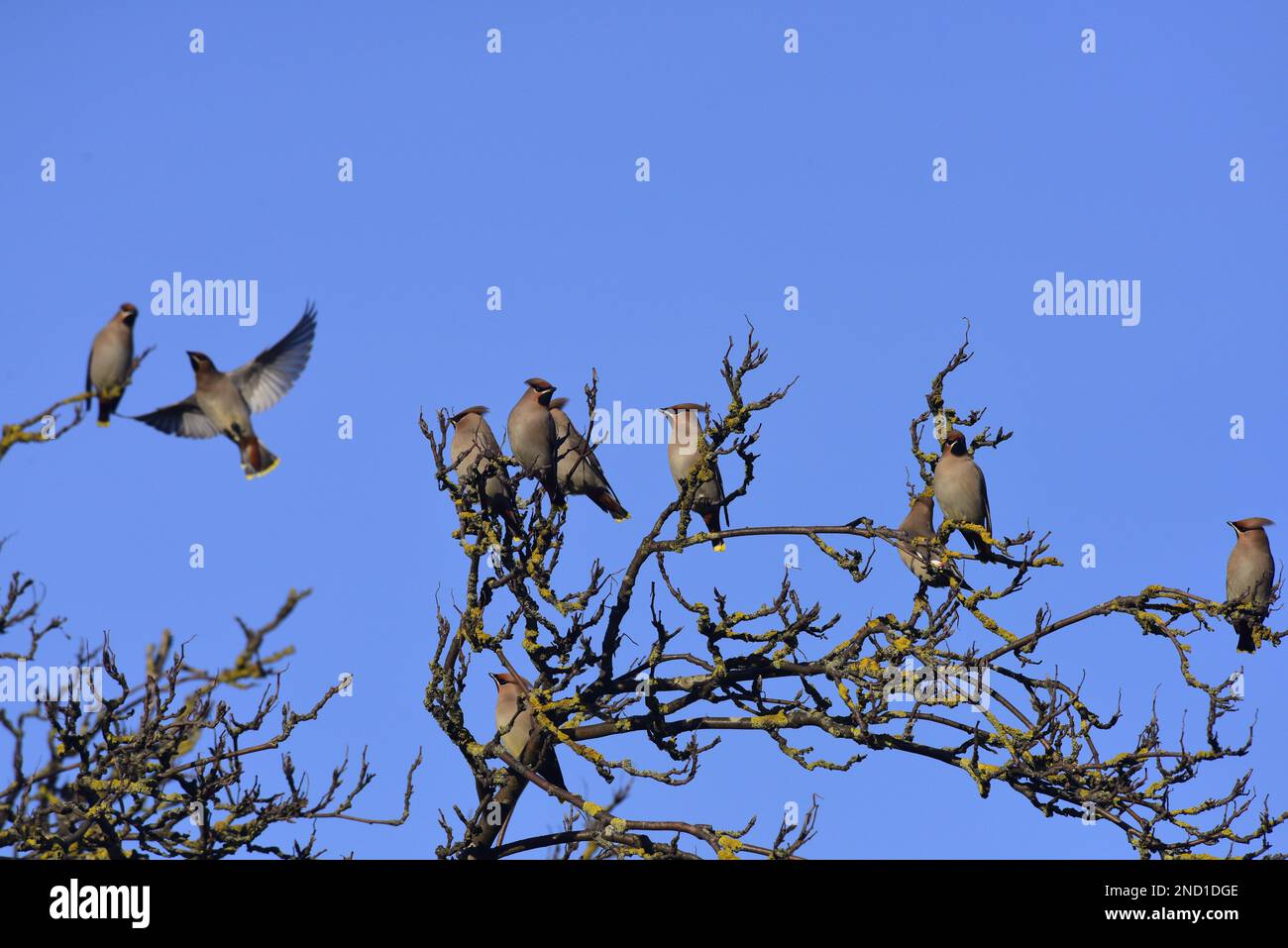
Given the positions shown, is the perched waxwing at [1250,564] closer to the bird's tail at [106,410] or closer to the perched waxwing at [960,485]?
the perched waxwing at [960,485]

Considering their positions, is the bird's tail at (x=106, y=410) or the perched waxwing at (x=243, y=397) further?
the perched waxwing at (x=243, y=397)

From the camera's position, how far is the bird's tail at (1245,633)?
25.2 ft

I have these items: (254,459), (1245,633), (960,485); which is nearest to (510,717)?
(254,459)

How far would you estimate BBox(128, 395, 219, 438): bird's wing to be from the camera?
8.23m

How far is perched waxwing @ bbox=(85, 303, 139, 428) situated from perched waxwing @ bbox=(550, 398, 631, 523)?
2.47m

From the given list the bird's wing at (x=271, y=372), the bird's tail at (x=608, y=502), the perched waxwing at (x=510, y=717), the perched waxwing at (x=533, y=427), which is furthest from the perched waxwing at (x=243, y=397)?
the perched waxwing at (x=510, y=717)

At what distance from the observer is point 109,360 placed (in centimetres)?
713

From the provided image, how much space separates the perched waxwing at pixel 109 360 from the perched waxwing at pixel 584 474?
247 cm

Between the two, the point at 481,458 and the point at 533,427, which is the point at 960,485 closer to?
the point at 533,427


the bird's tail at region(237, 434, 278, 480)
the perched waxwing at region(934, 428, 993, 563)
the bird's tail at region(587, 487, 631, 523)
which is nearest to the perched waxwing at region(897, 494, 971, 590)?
the perched waxwing at region(934, 428, 993, 563)

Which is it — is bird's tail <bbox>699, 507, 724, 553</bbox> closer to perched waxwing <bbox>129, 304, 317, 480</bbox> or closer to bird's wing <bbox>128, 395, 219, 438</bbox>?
perched waxwing <bbox>129, 304, 317, 480</bbox>

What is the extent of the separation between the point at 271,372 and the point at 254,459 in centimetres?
57
